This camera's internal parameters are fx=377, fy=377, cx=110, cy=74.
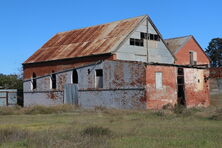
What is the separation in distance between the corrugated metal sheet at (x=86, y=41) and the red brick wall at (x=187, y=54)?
13667 millimetres

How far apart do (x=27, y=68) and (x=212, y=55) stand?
56.5 meters

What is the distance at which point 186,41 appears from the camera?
50.5 meters

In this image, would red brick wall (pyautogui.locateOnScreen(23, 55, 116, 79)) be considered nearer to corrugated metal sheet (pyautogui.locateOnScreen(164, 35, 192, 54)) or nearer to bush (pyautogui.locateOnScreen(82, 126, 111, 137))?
corrugated metal sheet (pyautogui.locateOnScreen(164, 35, 192, 54))

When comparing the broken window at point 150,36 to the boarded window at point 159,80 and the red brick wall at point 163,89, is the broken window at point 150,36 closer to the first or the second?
the red brick wall at point 163,89

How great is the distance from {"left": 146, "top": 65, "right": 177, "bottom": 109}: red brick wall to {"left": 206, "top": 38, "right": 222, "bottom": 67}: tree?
59.3m

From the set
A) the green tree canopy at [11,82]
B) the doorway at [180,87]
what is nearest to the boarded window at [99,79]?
the doorway at [180,87]

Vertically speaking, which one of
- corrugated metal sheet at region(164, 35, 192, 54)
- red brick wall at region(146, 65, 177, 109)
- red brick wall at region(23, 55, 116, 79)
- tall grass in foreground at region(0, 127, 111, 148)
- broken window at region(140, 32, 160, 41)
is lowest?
tall grass in foreground at region(0, 127, 111, 148)

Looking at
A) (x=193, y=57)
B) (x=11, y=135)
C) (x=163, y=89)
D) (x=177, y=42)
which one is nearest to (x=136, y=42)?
(x=163, y=89)

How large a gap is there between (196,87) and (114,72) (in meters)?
7.45

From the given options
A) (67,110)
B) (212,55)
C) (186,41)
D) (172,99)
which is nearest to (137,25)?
(172,99)

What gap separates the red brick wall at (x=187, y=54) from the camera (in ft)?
162

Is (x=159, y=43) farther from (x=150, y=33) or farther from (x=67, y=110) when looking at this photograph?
(x=67, y=110)

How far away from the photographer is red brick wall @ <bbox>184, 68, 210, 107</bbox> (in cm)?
3070

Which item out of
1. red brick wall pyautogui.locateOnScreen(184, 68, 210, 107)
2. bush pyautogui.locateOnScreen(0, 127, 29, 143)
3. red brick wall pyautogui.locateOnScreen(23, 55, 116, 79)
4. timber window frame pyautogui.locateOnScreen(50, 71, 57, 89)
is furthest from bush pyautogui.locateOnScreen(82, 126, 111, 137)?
timber window frame pyautogui.locateOnScreen(50, 71, 57, 89)
